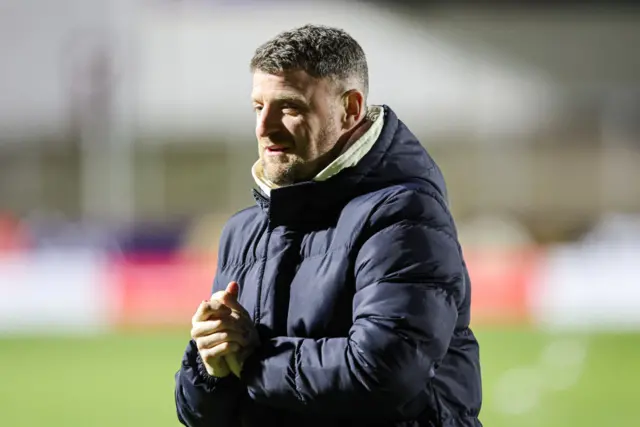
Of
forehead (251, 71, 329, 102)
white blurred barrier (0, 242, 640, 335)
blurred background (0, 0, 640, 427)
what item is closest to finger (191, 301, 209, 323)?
forehead (251, 71, 329, 102)

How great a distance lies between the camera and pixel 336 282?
A: 74.7 inches

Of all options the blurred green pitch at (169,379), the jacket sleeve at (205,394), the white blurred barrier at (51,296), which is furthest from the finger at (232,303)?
the white blurred barrier at (51,296)

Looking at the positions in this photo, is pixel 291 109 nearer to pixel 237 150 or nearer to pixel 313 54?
pixel 313 54

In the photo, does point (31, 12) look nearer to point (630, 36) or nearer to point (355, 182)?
point (630, 36)

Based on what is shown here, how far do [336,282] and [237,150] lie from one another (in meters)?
20.8

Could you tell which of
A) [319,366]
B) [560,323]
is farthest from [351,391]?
[560,323]

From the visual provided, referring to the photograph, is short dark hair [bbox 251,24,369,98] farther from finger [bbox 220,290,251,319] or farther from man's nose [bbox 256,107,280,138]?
finger [bbox 220,290,251,319]

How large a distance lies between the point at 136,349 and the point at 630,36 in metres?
13.7

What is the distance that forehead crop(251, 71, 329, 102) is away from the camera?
193cm

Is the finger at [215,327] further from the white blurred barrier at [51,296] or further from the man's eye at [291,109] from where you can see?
the white blurred barrier at [51,296]

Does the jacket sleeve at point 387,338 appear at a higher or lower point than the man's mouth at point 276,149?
lower

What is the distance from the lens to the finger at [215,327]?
190 centimetres

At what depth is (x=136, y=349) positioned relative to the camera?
34.2ft

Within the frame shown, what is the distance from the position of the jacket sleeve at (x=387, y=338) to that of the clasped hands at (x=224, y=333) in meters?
0.04
